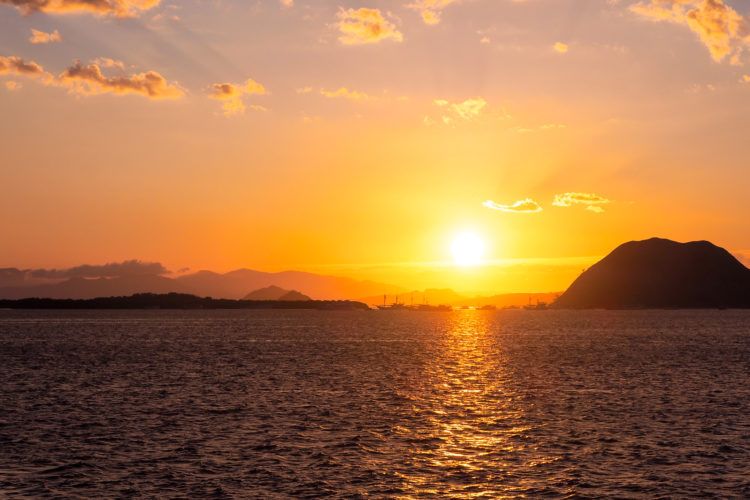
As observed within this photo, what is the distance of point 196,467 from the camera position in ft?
142

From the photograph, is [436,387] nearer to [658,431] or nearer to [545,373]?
[545,373]

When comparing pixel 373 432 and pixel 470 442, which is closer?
pixel 470 442

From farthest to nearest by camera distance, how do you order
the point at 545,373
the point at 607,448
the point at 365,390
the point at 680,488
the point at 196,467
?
the point at 545,373 < the point at 365,390 < the point at 607,448 < the point at 196,467 < the point at 680,488

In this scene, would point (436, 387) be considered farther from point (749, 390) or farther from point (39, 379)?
point (39, 379)

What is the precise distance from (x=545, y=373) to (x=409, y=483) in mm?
67900

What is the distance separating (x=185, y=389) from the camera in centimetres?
8338

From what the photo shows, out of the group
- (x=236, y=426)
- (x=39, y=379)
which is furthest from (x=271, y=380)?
(x=236, y=426)

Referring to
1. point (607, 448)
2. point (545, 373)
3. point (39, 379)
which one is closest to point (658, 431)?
point (607, 448)

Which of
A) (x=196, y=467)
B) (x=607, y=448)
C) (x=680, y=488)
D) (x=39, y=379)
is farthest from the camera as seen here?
(x=39, y=379)

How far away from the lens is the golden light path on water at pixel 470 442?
3944 cm

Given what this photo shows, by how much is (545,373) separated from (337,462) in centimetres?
6472

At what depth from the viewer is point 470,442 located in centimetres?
5116

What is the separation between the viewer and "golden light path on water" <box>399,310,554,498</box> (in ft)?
129

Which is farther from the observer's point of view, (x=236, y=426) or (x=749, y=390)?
(x=749, y=390)
